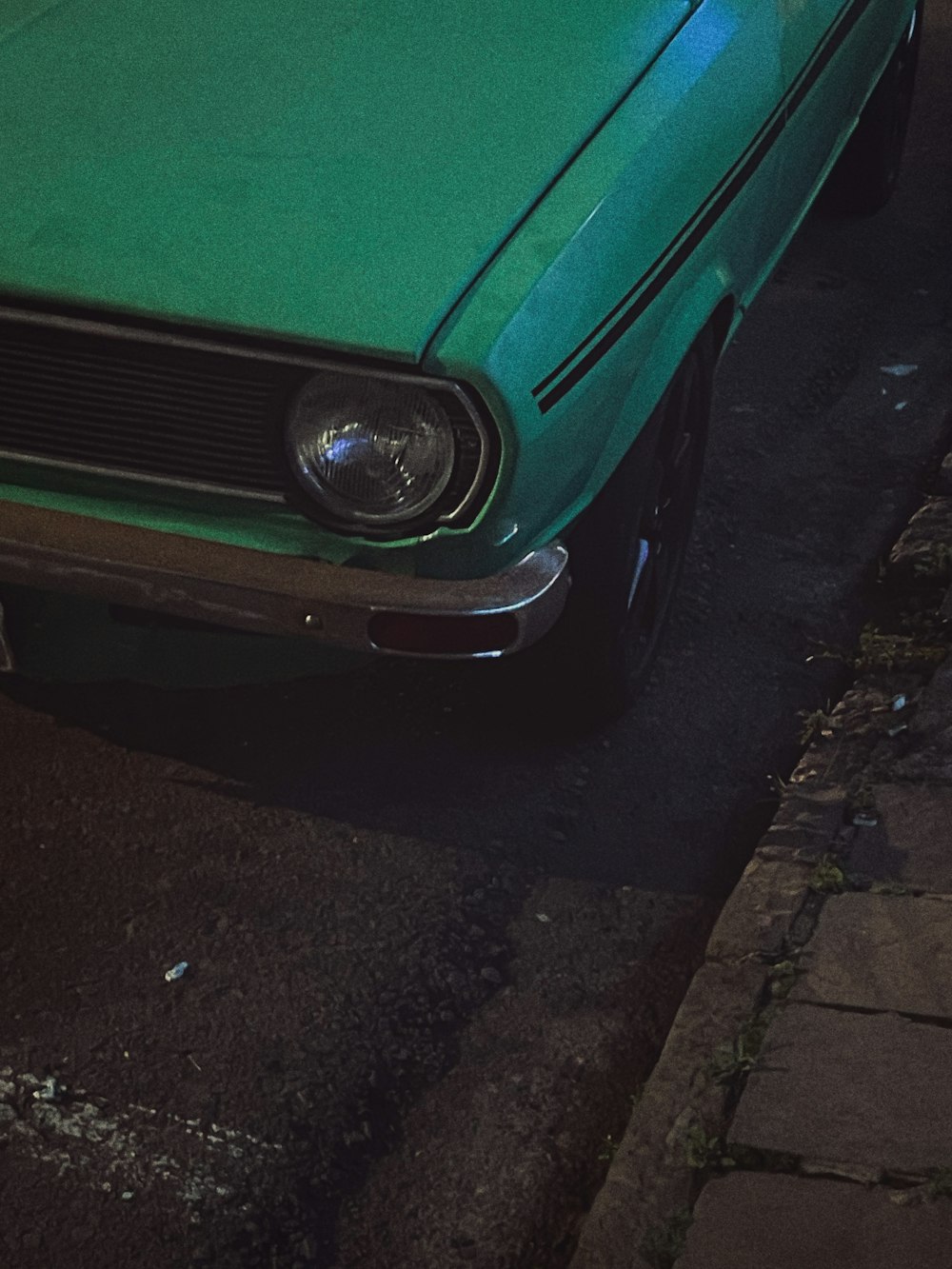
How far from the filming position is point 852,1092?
7.67 ft

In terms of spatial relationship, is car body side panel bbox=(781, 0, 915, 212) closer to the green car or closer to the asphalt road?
the green car

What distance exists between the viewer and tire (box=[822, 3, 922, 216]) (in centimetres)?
508

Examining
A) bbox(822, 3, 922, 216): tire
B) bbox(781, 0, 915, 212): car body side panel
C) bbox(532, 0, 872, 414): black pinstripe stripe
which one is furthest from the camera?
bbox(822, 3, 922, 216): tire

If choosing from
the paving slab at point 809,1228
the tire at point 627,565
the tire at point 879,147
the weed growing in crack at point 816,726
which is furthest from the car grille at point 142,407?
the tire at point 879,147

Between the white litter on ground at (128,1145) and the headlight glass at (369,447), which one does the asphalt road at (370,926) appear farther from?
the headlight glass at (369,447)

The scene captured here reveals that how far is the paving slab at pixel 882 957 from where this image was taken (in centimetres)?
251

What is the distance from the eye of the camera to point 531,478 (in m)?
2.33

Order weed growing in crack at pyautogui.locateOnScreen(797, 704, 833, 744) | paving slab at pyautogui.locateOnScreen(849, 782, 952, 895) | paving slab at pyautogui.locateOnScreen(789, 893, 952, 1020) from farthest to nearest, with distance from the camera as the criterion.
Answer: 1. weed growing in crack at pyautogui.locateOnScreen(797, 704, 833, 744)
2. paving slab at pyautogui.locateOnScreen(849, 782, 952, 895)
3. paving slab at pyautogui.locateOnScreen(789, 893, 952, 1020)

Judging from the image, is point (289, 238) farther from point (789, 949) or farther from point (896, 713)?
point (896, 713)

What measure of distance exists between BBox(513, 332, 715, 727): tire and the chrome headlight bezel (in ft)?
1.53

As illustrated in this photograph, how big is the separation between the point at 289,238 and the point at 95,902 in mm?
1240

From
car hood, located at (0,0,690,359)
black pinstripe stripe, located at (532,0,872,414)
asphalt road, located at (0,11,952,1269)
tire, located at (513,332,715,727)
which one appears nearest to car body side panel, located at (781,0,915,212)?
black pinstripe stripe, located at (532,0,872,414)

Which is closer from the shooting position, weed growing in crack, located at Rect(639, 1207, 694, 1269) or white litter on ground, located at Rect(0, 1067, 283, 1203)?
weed growing in crack, located at Rect(639, 1207, 694, 1269)

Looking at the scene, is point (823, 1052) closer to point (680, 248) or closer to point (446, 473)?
point (446, 473)
